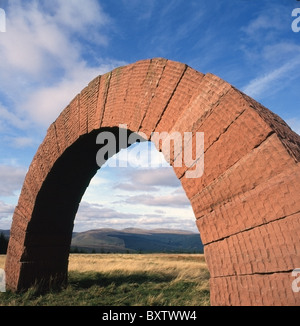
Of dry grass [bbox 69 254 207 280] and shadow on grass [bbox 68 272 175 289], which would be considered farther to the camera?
dry grass [bbox 69 254 207 280]

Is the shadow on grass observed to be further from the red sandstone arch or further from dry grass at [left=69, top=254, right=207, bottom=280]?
the red sandstone arch

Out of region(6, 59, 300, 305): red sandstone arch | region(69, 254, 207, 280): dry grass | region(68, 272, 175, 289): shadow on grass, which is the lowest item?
region(69, 254, 207, 280): dry grass

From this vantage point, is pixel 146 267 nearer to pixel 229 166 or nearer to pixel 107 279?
pixel 107 279

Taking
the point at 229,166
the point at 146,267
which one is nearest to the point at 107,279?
the point at 146,267

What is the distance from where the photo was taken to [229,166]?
2.46m

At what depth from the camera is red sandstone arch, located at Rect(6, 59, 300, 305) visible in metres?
1.99

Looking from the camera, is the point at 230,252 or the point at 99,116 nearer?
the point at 230,252

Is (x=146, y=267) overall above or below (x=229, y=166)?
below

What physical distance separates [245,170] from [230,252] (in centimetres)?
68

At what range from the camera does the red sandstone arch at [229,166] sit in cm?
199

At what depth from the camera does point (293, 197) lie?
76.2 inches

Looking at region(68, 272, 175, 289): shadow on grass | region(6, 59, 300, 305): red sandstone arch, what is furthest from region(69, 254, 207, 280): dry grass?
region(6, 59, 300, 305): red sandstone arch

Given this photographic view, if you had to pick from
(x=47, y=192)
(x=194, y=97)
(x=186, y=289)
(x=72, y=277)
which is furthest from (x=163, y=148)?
(x=72, y=277)

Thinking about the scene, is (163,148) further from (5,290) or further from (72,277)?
(72,277)
